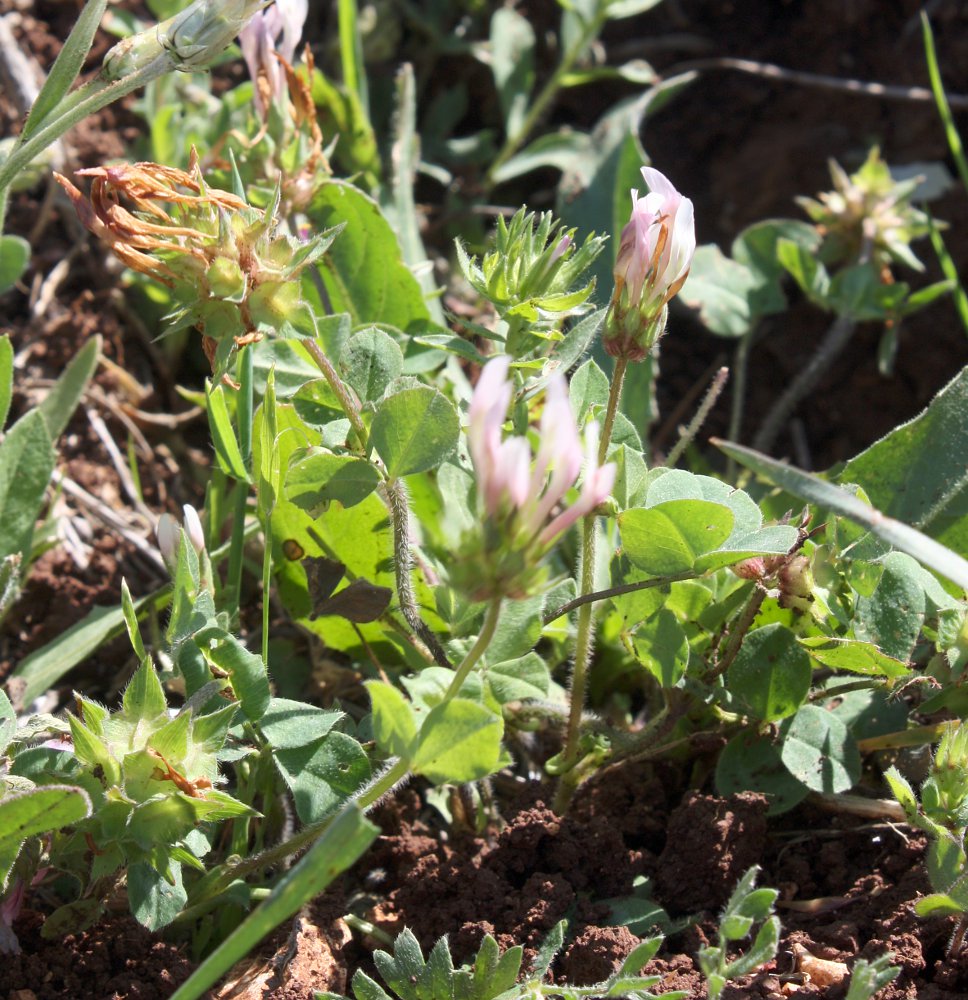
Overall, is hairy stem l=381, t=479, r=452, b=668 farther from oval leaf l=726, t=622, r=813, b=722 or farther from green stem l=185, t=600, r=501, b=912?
oval leaf l=726, t=622, r=813, b=722

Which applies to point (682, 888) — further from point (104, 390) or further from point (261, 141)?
point (104, 390)

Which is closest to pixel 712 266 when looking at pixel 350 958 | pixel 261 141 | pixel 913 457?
pixel 913 457

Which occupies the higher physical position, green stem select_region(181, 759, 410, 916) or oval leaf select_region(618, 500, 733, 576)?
oval leaf select_region(618, 500, 733, 576)

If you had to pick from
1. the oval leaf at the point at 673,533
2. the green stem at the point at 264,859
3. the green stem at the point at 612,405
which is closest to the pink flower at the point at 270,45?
the green stem at the point at 612,405

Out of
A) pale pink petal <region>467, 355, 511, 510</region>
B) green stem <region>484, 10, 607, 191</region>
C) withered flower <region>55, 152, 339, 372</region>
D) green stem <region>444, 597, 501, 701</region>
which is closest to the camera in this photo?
pale pink petal <region>467, 355, 511, 510</region>

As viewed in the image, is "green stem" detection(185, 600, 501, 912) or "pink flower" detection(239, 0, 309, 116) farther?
"pink flower" detection(239, 0, 309, 116)

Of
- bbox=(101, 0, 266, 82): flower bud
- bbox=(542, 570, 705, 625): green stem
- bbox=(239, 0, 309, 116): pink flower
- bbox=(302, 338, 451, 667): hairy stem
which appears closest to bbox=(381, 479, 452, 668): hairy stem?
bbox=(302, 338, 451, 667): hairy stem

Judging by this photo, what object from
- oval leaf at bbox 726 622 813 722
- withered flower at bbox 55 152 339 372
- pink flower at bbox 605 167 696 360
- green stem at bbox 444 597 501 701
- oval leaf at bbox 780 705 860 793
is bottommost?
oval leaf at bbox 780 705 860 793
